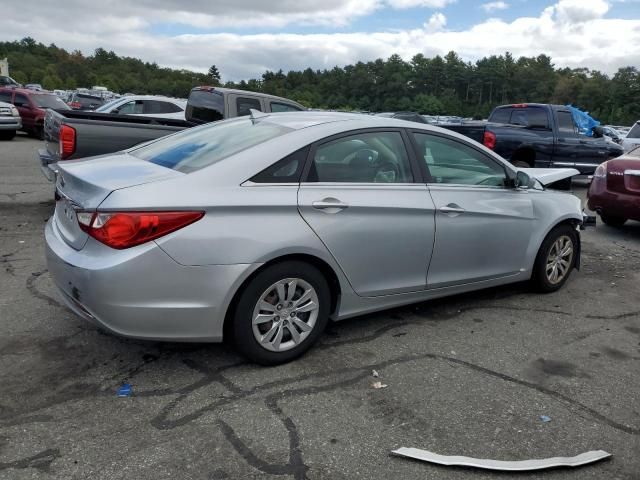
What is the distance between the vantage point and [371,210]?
3.88m

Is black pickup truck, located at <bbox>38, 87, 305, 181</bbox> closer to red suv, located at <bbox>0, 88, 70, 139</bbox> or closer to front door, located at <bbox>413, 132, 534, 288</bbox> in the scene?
front door, located at <bbox>413, 132, 534, 288</bbox>

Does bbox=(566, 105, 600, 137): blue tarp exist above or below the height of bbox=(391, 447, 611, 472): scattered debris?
above

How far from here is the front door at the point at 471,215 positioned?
14.2ft

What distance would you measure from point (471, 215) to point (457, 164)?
1.43 feet

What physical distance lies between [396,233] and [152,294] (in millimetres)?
1699

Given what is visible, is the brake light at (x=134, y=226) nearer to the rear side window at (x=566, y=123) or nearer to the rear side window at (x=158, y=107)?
the rear side window at (x=566, y=123)

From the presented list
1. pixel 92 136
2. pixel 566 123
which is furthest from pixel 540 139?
pixel 92 136

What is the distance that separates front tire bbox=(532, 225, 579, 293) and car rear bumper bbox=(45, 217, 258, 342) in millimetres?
3029

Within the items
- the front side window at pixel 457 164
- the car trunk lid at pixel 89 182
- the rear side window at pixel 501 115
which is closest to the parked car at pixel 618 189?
the front side window at pixel 457 164

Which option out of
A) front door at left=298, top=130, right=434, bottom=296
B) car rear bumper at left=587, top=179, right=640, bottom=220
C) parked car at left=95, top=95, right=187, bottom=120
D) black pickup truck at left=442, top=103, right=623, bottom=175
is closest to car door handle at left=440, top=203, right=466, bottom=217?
front door at left=298, top=130, right=434, bottom=296

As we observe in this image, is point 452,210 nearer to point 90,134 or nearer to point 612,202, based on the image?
point 90,134

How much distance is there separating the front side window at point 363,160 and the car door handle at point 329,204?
0.16 m

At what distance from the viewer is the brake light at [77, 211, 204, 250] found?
313 centimetres

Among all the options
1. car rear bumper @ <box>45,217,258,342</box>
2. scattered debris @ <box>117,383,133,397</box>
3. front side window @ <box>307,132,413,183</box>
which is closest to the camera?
car rear bumper @ <box>45,217,258,342</box>
